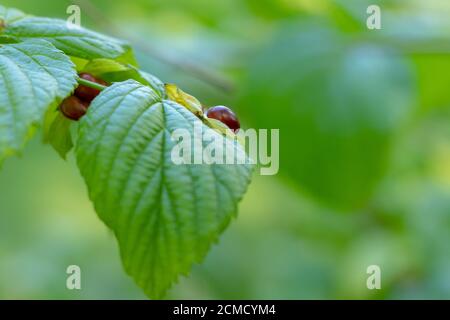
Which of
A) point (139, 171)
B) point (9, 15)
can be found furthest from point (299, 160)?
point (139, 171)

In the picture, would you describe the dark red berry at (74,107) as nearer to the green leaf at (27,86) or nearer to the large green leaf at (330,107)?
the green leaf at (27,86)

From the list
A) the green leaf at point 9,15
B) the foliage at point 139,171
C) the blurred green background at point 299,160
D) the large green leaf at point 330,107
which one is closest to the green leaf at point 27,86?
the foliage at point 139,171

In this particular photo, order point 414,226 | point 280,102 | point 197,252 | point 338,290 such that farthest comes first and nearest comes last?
point 338,290
point 414,226
point 280,102
point 197,252

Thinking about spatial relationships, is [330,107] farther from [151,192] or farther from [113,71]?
[151,192]

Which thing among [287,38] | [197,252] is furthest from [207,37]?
[197,252]

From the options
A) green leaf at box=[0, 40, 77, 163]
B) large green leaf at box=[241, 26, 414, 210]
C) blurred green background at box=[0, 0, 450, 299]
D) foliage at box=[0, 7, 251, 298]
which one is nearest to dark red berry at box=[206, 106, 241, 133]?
foliage at box=[0, 7, 251, 298]

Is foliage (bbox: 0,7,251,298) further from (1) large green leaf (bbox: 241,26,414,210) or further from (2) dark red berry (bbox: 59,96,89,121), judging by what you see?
(1) large green leaf (bbox: 241,26,414,210)
